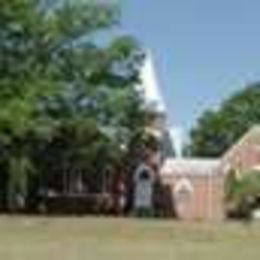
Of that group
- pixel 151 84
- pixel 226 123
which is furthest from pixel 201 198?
pixel 226 123

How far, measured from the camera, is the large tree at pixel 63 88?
63.0m

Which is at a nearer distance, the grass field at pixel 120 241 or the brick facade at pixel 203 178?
the grass field at pixel 120 241

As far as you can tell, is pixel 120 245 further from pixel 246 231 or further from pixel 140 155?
Result: pixel 140 155

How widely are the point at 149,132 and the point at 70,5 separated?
34.6 feet

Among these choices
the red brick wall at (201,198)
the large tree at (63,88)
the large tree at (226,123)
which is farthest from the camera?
the large tree at (226,123)

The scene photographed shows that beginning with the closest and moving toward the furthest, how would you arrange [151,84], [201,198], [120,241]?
[120,241] < [201,198] < [151,84]

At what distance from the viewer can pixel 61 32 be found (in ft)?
213

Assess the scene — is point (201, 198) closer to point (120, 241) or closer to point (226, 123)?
point (226, 123)

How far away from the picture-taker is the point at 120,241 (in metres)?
33.4

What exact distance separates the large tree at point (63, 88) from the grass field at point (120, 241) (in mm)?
18347

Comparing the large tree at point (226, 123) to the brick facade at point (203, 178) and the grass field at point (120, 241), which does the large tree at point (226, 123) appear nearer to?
the brick facade at point (203, 178)

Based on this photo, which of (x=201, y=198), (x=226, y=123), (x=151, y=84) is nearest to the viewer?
(x=201, y=198)

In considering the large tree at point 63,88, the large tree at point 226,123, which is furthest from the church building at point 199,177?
the large tree at point 226,123

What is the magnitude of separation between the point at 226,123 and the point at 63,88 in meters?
59.5
